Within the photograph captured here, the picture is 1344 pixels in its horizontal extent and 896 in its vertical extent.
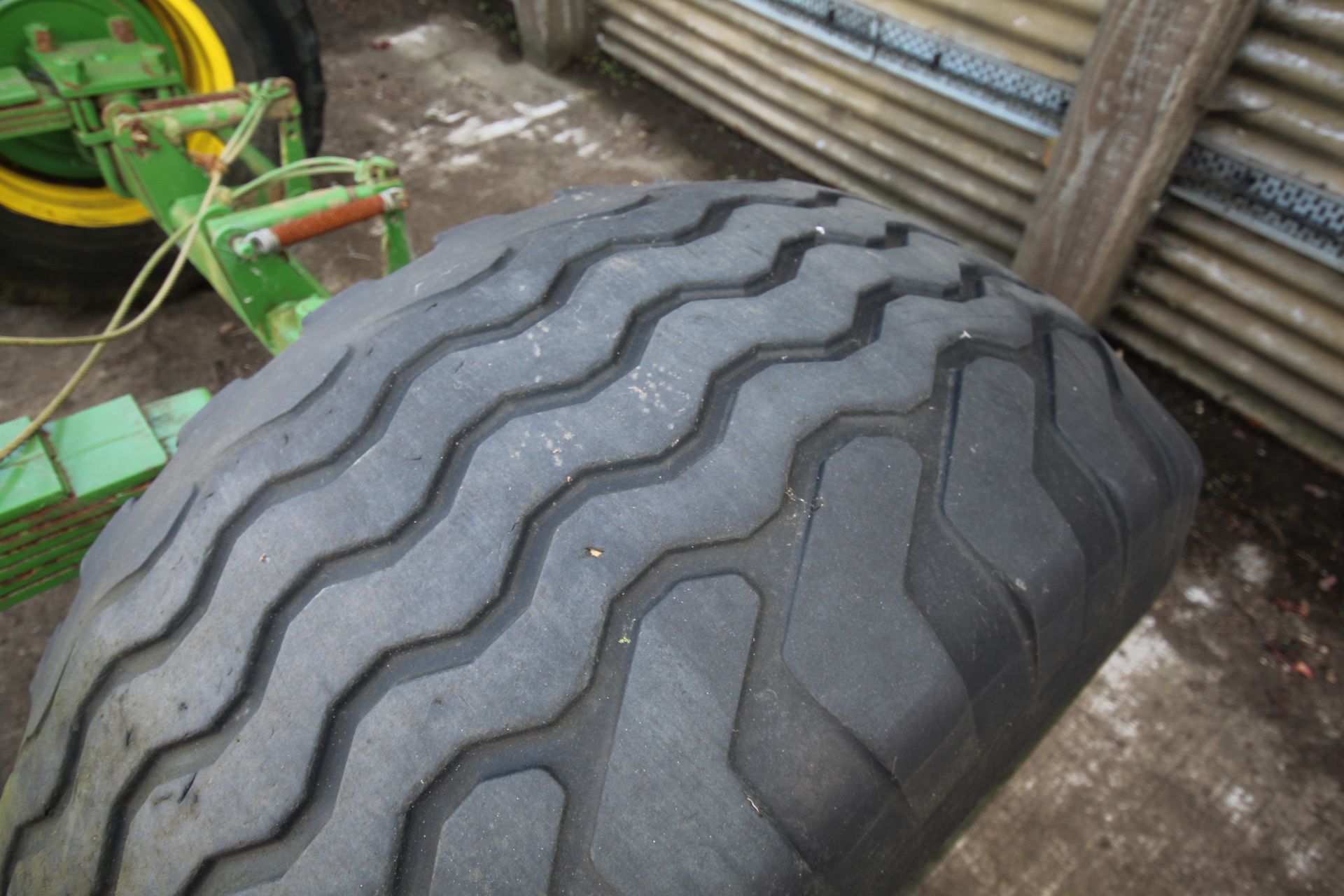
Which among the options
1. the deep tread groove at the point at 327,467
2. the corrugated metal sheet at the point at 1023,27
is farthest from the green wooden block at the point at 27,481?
the corrugated metal sheet at the point at 1023,27

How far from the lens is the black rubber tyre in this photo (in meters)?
0.74

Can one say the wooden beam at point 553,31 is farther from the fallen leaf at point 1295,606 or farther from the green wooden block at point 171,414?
the fallen leaf at point 1295,606

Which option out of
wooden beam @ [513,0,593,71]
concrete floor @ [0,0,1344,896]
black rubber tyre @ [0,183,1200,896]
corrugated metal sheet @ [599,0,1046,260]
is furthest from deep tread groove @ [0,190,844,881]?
wooden beam @ [513,0,593,71]

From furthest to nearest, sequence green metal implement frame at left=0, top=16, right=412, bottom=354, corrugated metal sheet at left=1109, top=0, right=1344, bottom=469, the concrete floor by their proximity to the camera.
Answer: corrugated metal sheet at left=1109, top=0, right=1344, bottom=469 < the concrete floor < green metal implement frame at left=0, top=16, right=412, bottom=354

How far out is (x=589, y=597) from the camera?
0.79 meters

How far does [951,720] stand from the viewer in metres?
0.86

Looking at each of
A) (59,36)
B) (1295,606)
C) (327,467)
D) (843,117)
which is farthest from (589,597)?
(843,117)

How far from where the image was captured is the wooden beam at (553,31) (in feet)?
14.0

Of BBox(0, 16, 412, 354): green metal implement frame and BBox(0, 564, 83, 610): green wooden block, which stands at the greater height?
BBox(0, 16, 412, 354): green metal implement frame

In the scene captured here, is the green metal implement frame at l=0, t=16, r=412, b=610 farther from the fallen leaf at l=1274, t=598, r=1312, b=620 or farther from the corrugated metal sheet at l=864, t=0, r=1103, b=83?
the fallen leaf at l=1274, t=598, r=1312, b=620

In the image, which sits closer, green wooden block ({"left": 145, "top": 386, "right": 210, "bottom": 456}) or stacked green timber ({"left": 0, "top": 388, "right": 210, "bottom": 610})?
stacked green timber ({"left": 0, "top": 388, "right": 210, "bottom": 610})

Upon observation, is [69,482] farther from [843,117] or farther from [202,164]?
[843,117]

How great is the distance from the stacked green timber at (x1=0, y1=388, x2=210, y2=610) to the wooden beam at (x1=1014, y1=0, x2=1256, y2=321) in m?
2.52

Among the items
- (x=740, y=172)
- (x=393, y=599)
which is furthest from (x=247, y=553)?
(x=740, y=172)
